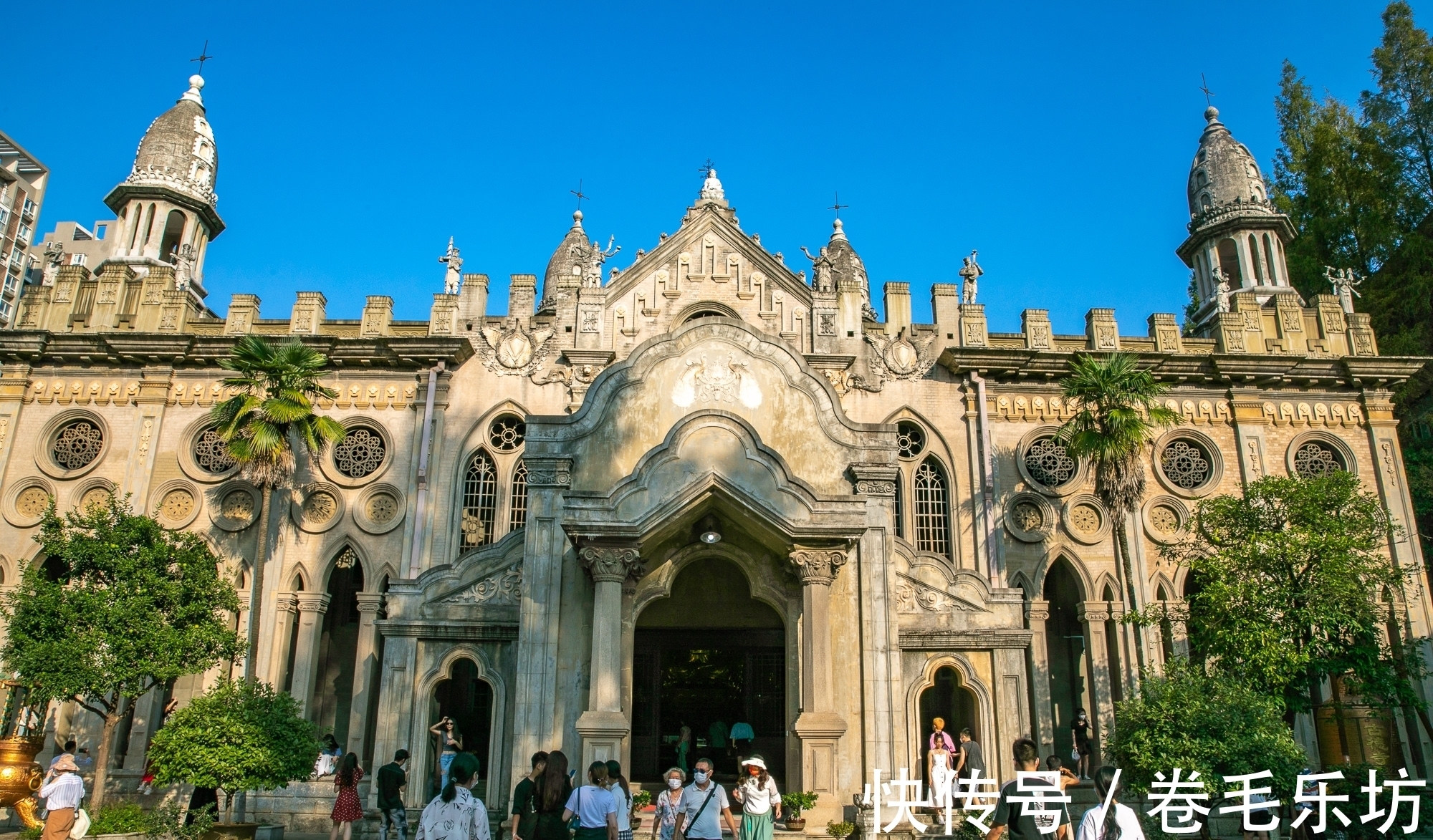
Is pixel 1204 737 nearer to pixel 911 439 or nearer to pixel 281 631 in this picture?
pixel 911 439

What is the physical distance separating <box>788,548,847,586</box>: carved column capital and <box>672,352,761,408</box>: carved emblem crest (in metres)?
3.37

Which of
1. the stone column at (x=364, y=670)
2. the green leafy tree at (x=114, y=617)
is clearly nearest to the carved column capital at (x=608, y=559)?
the green leafy tree at (x=114, y=617)

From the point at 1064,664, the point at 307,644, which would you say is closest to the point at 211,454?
the point at 307,644

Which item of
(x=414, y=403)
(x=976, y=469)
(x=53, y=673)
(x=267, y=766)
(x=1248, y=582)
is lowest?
(x=267, y=766)

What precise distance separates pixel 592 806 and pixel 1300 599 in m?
18.2

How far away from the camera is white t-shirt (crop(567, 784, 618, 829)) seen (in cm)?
1098

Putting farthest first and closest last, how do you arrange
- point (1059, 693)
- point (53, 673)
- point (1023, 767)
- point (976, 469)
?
point (1059, 693) → point (976, 469) → point (53, 673) → point (1023, 767)

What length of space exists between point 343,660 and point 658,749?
46.2 feet

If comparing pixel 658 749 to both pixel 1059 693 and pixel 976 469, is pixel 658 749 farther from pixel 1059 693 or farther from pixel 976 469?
pixel 1059 693

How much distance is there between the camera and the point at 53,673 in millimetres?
21625

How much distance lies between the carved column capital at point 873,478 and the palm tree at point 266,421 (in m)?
15.2

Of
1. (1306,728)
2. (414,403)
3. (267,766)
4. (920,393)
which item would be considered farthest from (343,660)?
(1306,728)

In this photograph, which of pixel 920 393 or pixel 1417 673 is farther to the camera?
pixel 920 393

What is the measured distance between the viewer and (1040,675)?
26.6 metres
